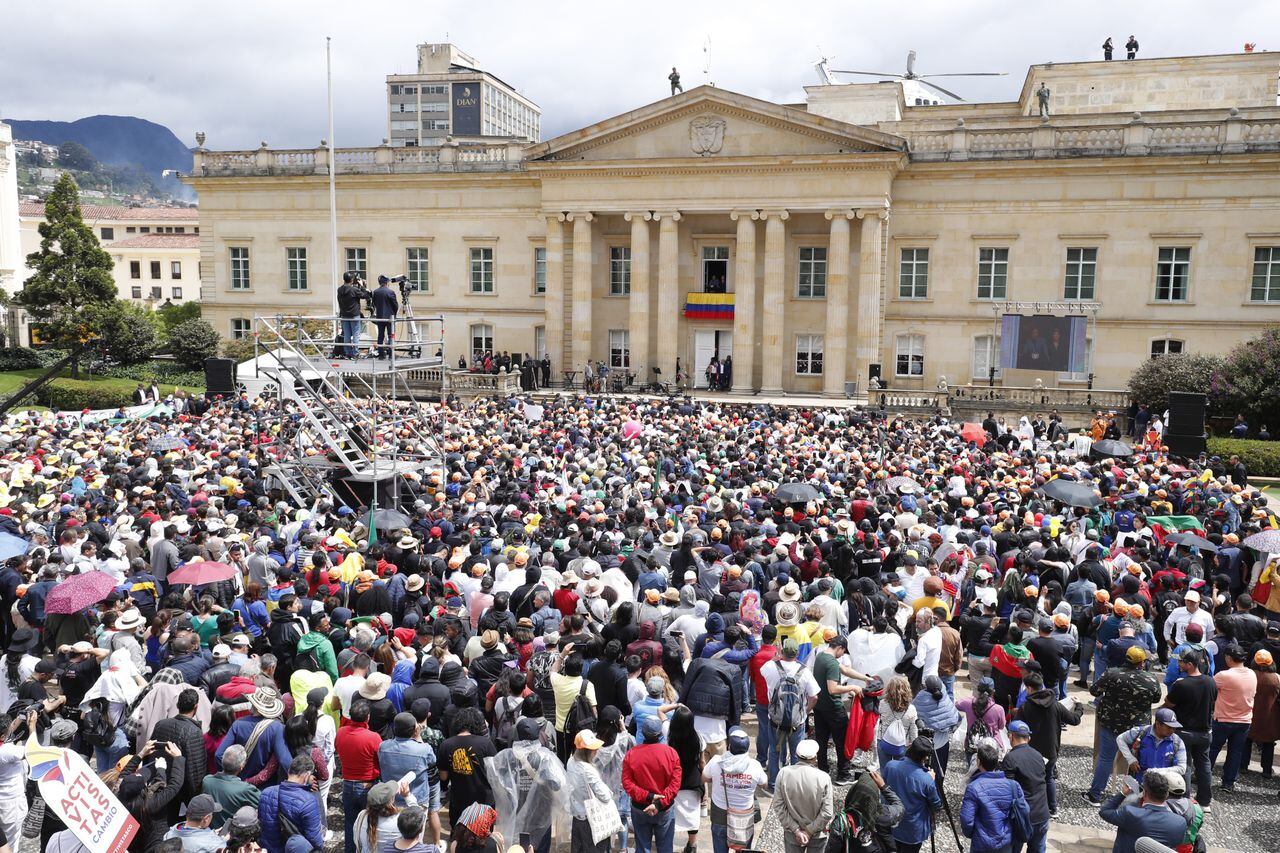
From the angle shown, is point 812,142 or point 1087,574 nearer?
point 1087,574

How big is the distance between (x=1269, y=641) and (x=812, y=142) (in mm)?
35216

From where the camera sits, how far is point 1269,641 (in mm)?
11234

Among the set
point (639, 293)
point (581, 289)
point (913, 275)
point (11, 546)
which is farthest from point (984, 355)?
point (11, 546)

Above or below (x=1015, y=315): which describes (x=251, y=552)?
below

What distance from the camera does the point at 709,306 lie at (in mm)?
46594

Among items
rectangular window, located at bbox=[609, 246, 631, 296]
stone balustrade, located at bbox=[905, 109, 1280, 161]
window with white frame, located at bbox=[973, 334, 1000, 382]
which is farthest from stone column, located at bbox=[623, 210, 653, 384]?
window with white frame, located at bbox=[973, 334, 1000, 382]

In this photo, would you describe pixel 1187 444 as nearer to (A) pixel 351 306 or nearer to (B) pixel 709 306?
Result: (B) pixel 709 306

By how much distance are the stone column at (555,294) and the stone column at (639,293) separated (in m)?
3.50

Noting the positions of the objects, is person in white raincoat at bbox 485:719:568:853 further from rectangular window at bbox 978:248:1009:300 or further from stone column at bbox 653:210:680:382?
rectangular window at bbox 978:248:1009:300

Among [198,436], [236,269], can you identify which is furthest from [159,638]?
[236,269]

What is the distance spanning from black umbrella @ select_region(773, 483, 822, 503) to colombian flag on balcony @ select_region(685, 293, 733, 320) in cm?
2935

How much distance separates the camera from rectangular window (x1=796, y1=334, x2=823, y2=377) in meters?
46.0

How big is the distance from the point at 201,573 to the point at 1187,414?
26962 millimetres

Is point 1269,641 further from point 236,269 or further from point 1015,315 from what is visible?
point 236,269
